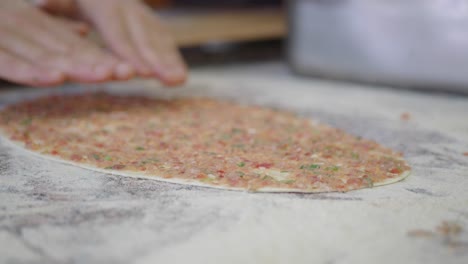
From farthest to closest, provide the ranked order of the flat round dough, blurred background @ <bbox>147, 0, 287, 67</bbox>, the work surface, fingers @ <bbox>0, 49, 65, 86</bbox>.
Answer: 1. blurred background @ <bbox>147, 0, 287, 67</bbox>
2. fingers @ <bbox>0, 49, 65, 86</bbox>
3. the flat round dough
4. the work surface

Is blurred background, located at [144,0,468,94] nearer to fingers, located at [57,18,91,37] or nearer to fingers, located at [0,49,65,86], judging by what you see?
fingers, located at [57,18,91,37]

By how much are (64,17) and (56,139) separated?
56 cm

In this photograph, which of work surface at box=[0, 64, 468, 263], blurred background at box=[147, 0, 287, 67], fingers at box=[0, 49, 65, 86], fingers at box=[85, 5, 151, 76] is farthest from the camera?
blurred background at box=[147, 0, 287, 67]

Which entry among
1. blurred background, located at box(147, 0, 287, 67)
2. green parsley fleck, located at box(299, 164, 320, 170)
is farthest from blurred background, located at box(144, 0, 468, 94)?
green parsley fleck, located at box(299, 164, 320, 170)

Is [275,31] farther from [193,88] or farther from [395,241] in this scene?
[395,241]

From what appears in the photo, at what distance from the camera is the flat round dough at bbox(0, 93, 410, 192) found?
0.98 metres

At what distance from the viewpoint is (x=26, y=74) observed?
1.33m

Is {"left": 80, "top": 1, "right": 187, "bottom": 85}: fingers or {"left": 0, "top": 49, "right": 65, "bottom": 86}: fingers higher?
{"left": 80, "top": 1, "right": 187, "bottom": 85}: fingers

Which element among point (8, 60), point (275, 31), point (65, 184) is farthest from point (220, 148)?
point (275, 31)

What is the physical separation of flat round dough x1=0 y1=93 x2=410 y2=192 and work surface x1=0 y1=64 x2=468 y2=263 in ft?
0.10

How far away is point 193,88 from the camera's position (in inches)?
70.4

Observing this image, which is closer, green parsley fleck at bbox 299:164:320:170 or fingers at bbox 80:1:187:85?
green parsley fleck at bbox 299:164:320:170

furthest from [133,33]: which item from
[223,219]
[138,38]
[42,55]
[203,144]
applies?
[223,219]

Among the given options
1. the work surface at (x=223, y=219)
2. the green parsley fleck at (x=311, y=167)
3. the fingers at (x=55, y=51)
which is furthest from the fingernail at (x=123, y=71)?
the green parsley fleck at (x=311, y=167)
